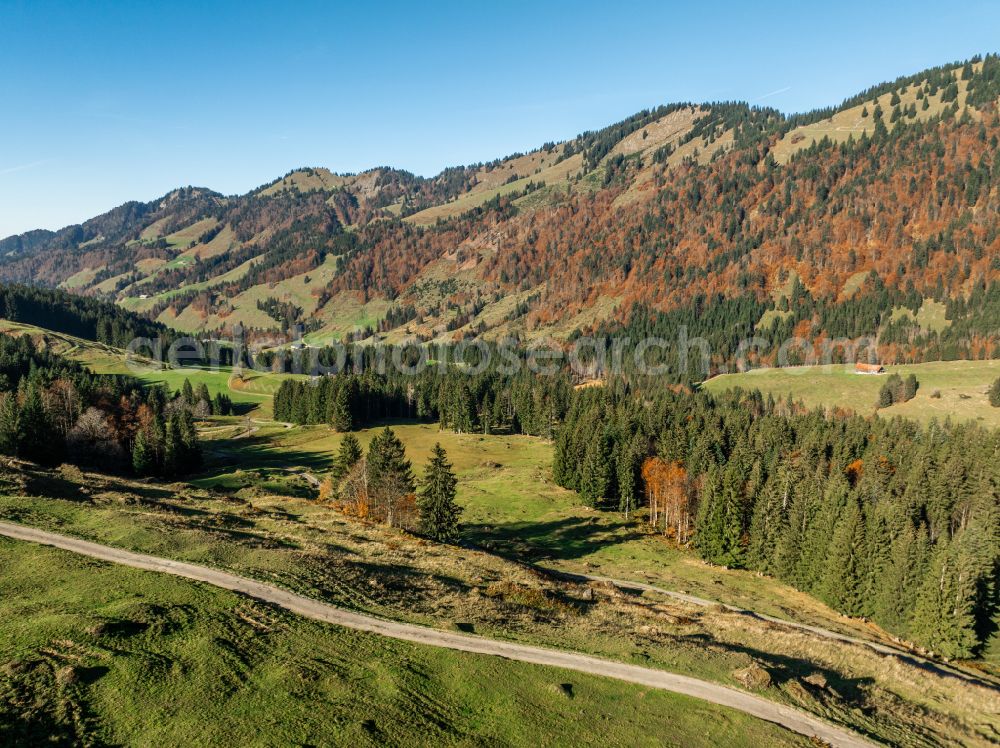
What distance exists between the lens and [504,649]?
104ft

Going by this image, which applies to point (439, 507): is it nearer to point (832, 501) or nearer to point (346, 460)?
point (346, 460)

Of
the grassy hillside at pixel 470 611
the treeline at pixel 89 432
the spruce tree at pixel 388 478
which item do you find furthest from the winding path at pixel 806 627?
the treeline at pixel 89 432

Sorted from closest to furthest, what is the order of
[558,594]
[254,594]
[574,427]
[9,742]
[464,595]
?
1. [9,742]
2. [254,594]
3. [464,595]
4. [558,594]
5. [574,427]

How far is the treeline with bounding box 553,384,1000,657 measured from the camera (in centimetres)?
5869

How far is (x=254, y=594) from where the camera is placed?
33906 millimetres

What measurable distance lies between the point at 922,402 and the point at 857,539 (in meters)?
150

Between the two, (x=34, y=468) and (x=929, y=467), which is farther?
(x=929, y=467)

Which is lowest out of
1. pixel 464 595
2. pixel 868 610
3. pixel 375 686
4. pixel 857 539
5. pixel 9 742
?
pixel 868 610

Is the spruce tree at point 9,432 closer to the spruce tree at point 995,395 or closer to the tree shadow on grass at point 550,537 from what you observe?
the tree shadow on grass at point 550,537

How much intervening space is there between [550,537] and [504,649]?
2297 inches

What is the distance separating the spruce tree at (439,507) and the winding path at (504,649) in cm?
4127

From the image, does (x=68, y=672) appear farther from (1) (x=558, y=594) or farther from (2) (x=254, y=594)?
(1) (x=558, y=594)

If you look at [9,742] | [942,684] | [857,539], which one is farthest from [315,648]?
[857,539]

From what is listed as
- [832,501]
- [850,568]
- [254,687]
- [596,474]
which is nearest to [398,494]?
[596,474]
